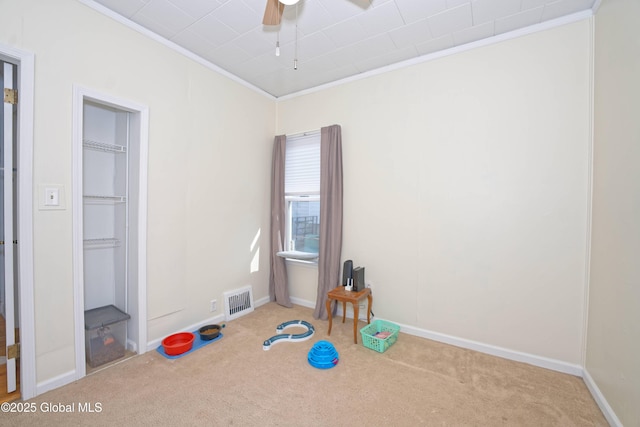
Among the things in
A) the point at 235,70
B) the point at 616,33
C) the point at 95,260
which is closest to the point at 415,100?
the point at 616,33

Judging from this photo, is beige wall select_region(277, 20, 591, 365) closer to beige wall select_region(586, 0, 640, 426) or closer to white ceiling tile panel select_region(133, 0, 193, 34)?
beige wall select_region(586, 0, 640, 426)

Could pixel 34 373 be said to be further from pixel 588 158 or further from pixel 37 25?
pixel 588 158

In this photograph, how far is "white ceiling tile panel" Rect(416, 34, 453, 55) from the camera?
244 cm

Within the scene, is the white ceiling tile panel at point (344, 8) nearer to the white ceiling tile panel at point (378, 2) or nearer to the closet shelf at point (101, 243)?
the white ceiling tile panel at point (378, 2)

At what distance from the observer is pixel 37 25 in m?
1.80

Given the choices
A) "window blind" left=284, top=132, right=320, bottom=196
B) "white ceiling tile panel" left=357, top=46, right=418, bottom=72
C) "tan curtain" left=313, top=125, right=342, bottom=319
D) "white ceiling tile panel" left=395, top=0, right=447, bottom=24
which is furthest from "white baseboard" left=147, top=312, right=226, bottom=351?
"white ceiling tile panel" left=395, top=0, right=447, bottom=24

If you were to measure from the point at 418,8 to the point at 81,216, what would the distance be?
294cm

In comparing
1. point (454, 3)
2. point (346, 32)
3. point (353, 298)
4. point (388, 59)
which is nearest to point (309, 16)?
point (346, 32)

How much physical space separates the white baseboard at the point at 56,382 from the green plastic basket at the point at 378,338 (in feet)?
7.32

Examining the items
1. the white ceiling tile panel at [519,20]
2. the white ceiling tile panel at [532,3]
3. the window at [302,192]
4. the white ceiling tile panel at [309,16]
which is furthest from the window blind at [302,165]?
the white ceiling tile panel at [532,3]

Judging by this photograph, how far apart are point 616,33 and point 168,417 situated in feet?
12.0

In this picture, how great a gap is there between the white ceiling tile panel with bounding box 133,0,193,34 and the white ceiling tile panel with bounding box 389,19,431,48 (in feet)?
5.67

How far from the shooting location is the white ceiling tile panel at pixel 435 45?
8.01 ft

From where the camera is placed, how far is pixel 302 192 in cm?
351
